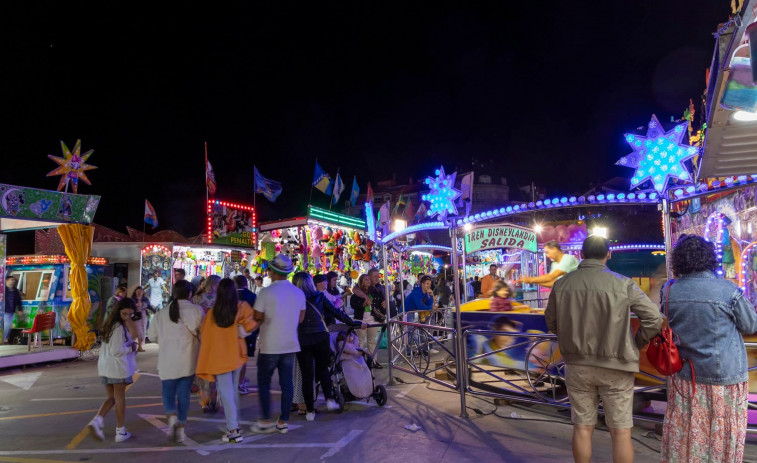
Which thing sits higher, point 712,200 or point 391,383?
point 712,200

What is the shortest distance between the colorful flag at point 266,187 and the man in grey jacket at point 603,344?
17332 mm

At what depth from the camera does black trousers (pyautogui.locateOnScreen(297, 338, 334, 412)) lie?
6176 millimetres

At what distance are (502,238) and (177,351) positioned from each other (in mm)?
4614

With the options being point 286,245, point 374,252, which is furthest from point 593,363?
point 374,252

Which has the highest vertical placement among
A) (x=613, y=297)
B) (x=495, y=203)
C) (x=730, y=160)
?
→ (x=495, y=203)

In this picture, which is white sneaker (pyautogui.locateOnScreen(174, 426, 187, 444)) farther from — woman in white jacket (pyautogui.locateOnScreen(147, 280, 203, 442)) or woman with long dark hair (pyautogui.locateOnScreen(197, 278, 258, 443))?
woman with long dark hair (pyautogui.locateOnScreen(197, 278, 258, 443))

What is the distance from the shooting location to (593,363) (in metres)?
3.56

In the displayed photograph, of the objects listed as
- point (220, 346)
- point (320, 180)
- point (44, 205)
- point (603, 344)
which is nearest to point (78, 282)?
point (44, 205)

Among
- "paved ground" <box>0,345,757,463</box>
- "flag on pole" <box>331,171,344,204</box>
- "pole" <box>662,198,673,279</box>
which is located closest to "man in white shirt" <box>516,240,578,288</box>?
"paved ground" <box>0,345,757,463</box>

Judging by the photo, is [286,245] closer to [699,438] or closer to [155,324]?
[155,324]

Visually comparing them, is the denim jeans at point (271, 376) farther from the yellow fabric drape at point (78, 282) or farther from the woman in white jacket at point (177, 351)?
the yellow fabric drape at point (78, 282)

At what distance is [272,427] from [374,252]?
46.6ft

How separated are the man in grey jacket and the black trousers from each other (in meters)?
3.36

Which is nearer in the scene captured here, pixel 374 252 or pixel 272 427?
pixel 272 427
